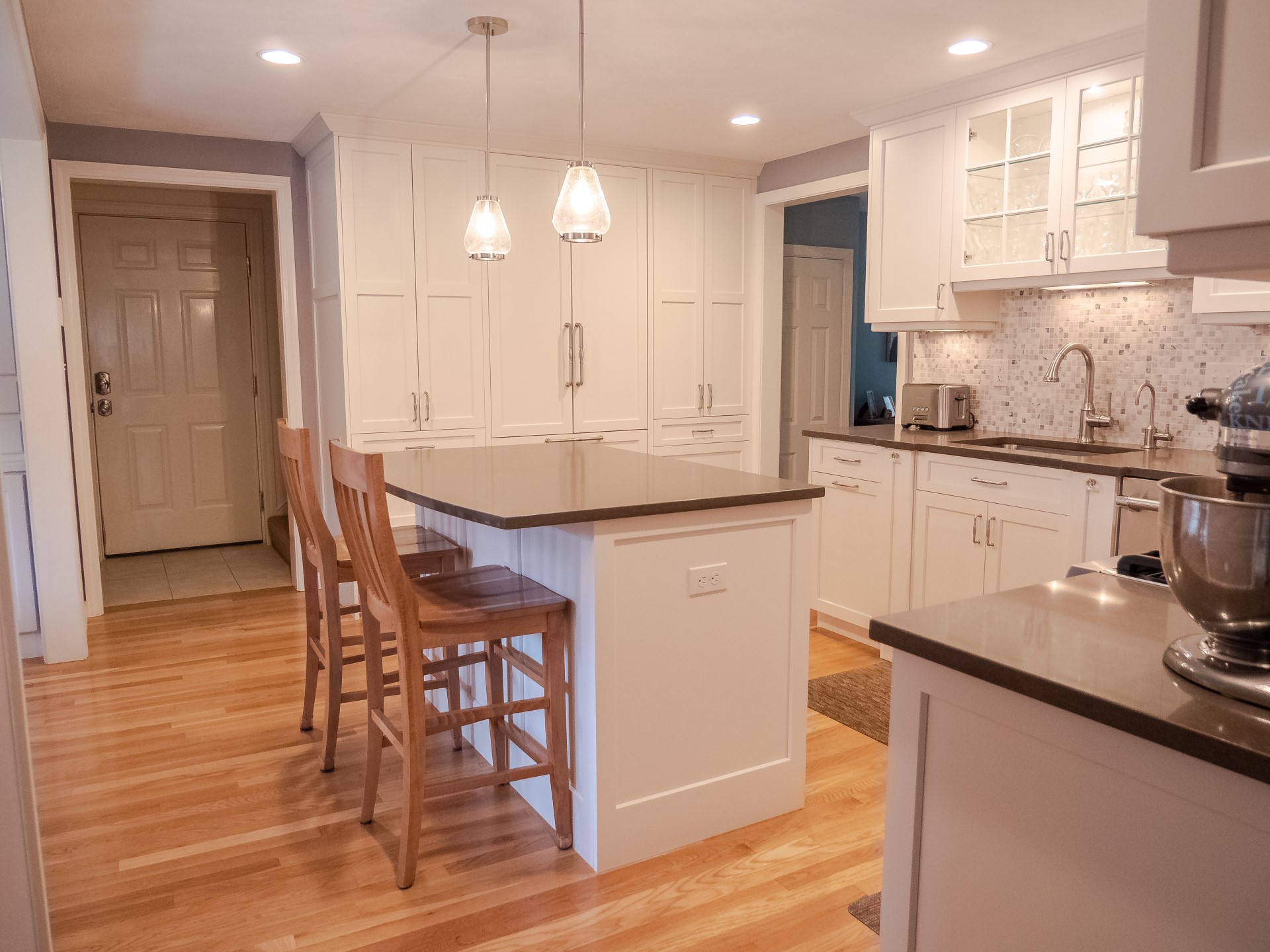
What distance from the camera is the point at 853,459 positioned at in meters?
3.97

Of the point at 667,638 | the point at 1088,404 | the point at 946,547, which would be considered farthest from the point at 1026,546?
the point at 667,638

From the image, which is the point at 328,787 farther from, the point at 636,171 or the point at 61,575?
the point at 636,171

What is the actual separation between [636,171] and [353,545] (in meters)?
3.25

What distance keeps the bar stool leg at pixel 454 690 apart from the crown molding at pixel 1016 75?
9.69 ft

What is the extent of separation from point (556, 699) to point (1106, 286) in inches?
107

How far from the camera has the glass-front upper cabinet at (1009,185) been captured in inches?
134

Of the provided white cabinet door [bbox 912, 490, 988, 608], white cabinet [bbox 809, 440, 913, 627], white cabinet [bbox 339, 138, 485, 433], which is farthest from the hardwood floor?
white cabinet [bbox 339, 138, 485, 433]

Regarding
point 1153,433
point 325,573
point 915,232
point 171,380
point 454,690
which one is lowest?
point 454,690

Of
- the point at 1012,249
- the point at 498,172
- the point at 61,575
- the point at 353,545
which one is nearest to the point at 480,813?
the point at 353,545

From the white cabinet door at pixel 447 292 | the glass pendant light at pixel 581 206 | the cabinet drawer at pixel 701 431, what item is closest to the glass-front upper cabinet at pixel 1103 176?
the glass pendant light at pixel 581 206

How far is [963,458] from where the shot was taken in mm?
3486

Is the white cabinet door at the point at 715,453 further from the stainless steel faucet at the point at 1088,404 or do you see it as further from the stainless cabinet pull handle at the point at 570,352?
the stainless steel faucet at the point at 1088,404

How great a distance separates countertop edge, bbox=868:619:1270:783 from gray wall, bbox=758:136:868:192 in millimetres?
3852

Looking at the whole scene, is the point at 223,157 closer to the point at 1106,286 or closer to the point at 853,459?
the point at 853,459
